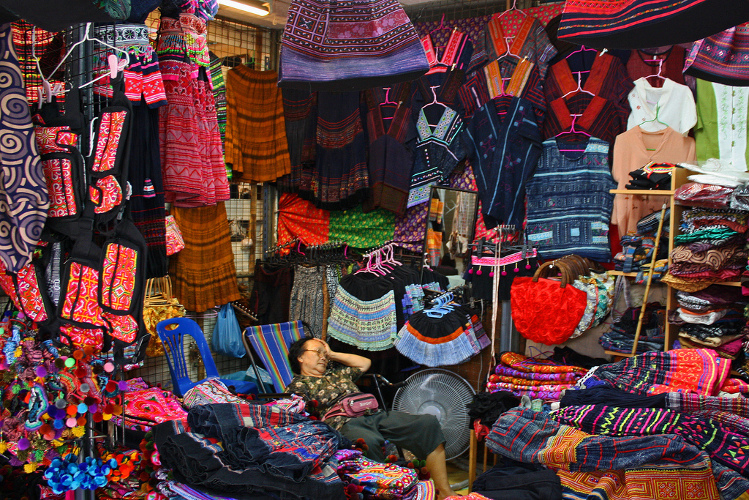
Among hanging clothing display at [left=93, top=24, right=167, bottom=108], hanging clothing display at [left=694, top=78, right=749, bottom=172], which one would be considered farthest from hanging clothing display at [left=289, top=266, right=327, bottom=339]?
hanging clothing display at [left=694, top=78, right=749, bottom=172]

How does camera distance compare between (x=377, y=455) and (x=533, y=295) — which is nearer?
(x=377, y=455)

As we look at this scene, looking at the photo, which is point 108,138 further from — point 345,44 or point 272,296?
point 272,296

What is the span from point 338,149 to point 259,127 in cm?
73

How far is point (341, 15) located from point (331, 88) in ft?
0.93

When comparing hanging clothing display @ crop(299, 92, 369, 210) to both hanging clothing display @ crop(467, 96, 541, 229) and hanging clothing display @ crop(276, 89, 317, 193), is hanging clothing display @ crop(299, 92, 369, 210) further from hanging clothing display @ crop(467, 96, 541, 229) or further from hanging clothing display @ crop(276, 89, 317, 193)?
hanging clothing display @ crop(467, 96, 541, 229)

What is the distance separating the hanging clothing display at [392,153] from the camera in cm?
512

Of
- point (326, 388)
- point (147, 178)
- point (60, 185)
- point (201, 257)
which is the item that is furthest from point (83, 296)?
point (201, 257)

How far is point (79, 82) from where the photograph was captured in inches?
104

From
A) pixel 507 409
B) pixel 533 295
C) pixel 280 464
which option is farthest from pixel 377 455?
pixel 533 295

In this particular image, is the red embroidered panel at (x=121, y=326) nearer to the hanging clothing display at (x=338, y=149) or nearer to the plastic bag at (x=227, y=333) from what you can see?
the plastic bag at (x=227, y=333)

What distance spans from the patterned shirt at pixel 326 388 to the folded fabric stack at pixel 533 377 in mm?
795

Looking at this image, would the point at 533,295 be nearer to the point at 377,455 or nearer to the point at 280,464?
the point at 377,455

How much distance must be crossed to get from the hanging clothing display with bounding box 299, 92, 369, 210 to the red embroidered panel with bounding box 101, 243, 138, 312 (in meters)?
2.80

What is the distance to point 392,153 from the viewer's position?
5129 mm
